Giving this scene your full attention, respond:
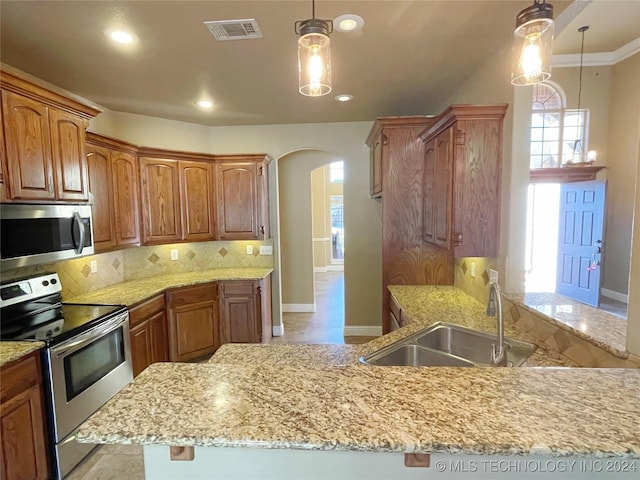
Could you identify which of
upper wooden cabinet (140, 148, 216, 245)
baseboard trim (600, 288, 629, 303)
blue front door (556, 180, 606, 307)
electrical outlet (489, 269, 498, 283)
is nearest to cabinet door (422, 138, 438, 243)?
electrical outlet (489, 269, 498, 283)

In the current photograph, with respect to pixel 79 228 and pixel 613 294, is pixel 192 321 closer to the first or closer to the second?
pixel 79 228

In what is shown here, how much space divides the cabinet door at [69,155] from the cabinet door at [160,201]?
3.15 ft

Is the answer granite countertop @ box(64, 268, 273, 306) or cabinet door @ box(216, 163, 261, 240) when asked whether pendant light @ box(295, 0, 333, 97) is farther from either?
cabinet door @ box(216, 163, 261, 240)

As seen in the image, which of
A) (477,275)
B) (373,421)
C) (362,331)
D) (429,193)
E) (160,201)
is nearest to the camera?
(373,421)

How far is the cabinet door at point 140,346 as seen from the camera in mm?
2789

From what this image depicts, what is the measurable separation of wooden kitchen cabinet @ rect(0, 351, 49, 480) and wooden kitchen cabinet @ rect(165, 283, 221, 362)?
1473mm

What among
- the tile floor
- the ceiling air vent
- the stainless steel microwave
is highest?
the ceiling air vent

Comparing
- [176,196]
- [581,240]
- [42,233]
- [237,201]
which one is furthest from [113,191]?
[581,240]

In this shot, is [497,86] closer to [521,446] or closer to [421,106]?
[421,106]

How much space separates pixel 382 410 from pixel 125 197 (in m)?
3.33

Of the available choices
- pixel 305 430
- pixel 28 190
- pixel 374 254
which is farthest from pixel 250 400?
pixel 374 254

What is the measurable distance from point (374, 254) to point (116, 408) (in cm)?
366

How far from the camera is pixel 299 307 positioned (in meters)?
5.71

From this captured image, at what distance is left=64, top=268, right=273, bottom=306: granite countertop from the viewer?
2.86 metres
